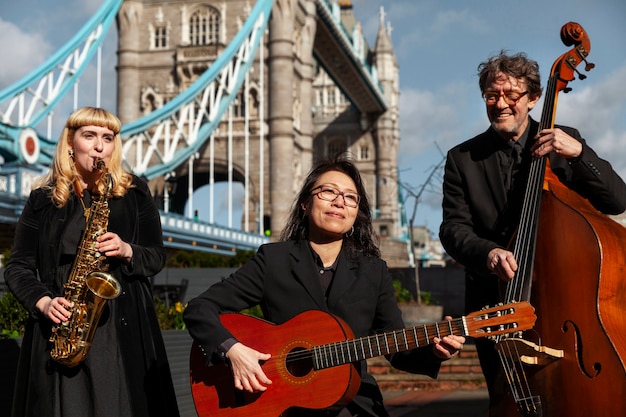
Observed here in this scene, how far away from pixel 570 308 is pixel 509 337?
0.71ft

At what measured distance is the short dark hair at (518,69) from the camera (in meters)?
3.35

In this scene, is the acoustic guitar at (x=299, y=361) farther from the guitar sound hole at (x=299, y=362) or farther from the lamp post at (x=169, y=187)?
the lamp post at (x=169, y=187)

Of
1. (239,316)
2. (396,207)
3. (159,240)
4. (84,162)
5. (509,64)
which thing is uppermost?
(396,207)

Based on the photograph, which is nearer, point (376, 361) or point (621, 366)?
point (621, 366)

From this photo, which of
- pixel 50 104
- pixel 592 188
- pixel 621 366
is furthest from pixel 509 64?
pixel 50 104

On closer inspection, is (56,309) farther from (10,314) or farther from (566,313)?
(10,314)

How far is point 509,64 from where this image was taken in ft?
11.0

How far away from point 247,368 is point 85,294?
0.84 meters

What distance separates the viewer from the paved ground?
21.5 feet

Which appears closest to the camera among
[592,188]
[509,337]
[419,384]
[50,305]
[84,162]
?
[509,337]

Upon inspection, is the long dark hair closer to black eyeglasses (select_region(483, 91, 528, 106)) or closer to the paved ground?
black eyeglasses (select_region(483, 91, 528, 106))

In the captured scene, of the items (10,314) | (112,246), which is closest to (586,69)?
(112,246)

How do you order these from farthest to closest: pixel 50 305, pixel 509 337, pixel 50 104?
pixel 50 104 → pixel 50 305 → pixel 509 337

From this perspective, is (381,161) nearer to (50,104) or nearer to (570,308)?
(50,104)
